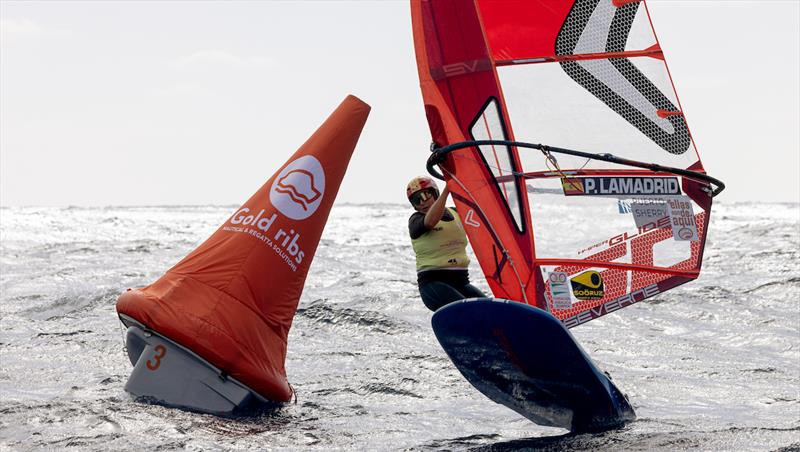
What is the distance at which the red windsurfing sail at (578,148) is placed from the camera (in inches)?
262

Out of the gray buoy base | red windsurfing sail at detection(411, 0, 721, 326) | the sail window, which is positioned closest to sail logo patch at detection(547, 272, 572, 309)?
red windsurfing sail at detection(411, 0, 721, 326)

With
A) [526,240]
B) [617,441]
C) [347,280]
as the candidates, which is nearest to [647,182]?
[526,240]

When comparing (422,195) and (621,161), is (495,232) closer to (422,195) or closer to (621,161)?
(422,195)

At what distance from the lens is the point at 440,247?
261 inches

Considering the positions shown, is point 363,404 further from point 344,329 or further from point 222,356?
point 344,329

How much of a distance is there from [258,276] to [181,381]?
810 mm

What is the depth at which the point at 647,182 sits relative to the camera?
21.8ft

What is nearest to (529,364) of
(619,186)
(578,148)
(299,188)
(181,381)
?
(619,186)

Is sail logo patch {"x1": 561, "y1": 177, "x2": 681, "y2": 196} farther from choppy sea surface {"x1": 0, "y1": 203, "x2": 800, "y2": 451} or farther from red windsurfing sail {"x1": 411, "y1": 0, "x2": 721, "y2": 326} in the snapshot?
choppy sea surface {"x1": 0, "y1": 203, "x2": 800, "y2": 451}

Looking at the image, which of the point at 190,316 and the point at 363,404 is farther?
the point at 363,404

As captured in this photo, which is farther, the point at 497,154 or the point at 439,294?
the point at 497,154

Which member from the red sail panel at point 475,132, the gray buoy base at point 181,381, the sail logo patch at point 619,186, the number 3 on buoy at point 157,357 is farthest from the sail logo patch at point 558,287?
the number 3 on buoy at point 157,357

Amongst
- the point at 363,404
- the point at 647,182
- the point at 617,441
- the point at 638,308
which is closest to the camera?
the point at 617,441

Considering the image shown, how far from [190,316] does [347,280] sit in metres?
7.61
